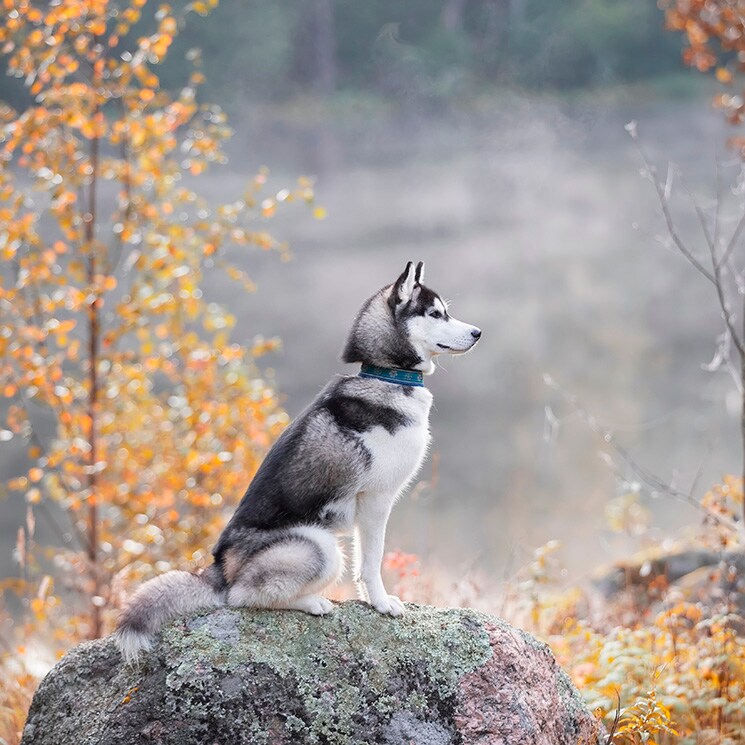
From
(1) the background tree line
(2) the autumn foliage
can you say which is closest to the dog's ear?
(2) the autumn foliage

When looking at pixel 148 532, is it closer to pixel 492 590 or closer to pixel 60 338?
pixel 60 338

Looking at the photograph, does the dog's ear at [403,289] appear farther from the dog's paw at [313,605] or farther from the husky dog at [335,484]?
the dog's paw at [313,605]

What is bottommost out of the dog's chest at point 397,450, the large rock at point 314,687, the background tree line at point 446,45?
the background tree line at point 446,45

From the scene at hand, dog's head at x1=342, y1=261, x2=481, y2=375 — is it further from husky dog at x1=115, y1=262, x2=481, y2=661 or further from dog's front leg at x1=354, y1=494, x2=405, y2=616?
dog's front leg at x1=354, y1=494, x2=405, y2=616

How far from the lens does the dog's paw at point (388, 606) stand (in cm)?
339

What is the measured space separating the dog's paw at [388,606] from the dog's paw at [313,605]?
0.17m

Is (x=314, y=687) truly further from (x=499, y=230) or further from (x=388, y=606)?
(x=499, y=230)

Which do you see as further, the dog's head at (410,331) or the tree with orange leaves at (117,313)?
the tree with orange leaves at (117,313)

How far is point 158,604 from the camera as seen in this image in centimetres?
328

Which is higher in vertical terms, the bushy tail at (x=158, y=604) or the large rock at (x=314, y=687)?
the bushy tail at (x=158, y=604)

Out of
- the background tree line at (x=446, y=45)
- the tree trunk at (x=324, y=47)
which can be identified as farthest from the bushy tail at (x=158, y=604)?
the tree trunk at (x=324, y=47)

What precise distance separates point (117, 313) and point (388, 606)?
3292 mm

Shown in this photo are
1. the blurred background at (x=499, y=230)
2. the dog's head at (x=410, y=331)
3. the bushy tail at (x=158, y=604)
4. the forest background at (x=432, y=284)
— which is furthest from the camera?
the blurred background at (x=499, y=230)

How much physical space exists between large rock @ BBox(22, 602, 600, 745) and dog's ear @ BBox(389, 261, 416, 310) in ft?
3.49
